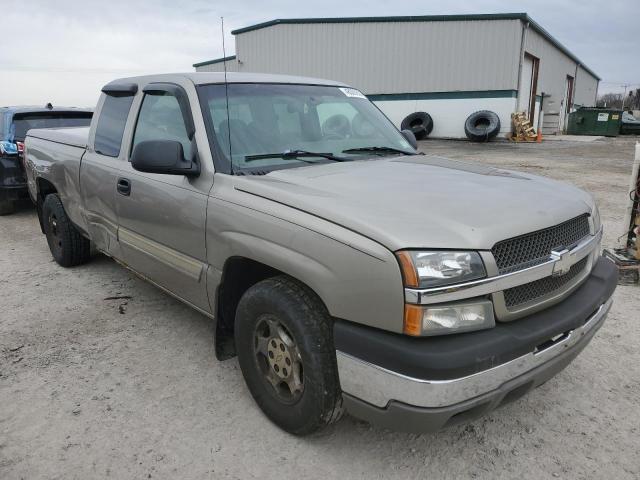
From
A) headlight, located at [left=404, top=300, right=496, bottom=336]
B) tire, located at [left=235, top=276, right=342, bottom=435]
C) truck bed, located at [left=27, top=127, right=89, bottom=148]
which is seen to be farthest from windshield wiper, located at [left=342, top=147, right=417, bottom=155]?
truck bed, located at [left=27, top=127, right=89, bottom=148]

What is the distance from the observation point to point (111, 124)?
401 cm

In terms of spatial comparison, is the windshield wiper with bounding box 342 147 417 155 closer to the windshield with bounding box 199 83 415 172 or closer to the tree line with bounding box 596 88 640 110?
the windshield with bounding box 199 83 415 172

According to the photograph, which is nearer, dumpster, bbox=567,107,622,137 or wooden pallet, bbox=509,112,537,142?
wooden pallet, bbox=509,112,537,142

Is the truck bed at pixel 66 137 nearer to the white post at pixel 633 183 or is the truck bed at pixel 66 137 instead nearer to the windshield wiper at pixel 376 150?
the windshield wiper at pixel 376 150

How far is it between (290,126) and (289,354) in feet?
4.87

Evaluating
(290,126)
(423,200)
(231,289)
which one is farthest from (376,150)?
(231,289)

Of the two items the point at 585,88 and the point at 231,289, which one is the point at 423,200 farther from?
the point at 585,88

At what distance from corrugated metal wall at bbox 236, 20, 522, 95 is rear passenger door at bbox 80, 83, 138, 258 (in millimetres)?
20768

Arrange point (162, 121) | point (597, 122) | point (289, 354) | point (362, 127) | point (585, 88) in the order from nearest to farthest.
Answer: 1. point (289, 354)
2. point (162, 121)
3. point (362, 127)
4. point (597, 122)
5. point (585, 88)

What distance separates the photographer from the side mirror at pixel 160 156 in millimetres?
2670

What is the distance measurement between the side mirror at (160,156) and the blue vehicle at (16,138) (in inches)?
230

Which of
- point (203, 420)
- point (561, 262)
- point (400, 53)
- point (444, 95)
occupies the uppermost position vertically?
point (400, 53)

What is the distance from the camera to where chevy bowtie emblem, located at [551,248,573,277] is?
2.21m

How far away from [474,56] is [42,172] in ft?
67.4
